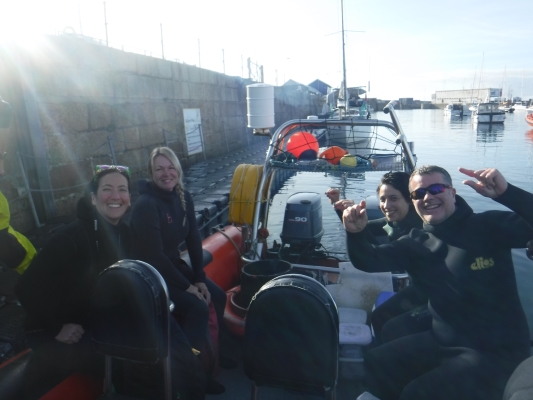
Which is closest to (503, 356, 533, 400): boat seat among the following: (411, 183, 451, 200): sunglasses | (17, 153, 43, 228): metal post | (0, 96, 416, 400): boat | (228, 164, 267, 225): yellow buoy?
(411, 183, 451, 200): sunglasses

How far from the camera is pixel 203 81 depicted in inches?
543

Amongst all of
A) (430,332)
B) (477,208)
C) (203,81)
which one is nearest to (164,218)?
(430,332)

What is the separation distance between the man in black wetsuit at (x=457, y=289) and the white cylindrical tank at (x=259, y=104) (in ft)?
15.2

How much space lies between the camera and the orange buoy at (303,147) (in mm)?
4707

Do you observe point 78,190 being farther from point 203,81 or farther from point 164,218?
point 203,81

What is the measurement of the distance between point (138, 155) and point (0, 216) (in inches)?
241

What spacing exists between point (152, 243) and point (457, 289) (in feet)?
6.39

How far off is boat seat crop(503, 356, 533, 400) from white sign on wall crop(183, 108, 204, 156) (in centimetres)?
1147

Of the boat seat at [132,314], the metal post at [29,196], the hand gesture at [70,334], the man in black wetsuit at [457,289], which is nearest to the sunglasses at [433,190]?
the man in black wetsuit at [457,289]

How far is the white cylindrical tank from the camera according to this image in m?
6.58

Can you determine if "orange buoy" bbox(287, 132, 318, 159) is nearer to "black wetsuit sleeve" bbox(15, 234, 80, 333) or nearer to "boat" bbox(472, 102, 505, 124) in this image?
"black wetsuit sleeve" bbox(15, 234, 80, 333)

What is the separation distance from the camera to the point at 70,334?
7.01 feet

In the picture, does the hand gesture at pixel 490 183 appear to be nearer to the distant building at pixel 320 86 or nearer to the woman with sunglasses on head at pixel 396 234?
the woman with sunglasses on head at pixel 396 234

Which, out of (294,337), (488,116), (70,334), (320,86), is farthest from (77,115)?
(488,116)
